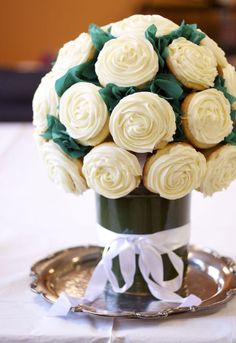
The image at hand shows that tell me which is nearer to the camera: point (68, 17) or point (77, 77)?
point (77, 77)

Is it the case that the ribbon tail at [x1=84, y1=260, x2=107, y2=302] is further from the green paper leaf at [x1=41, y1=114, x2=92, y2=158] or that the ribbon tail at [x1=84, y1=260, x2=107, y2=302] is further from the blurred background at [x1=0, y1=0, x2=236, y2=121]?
the blurred background at [x1=0, y1=0, x2=236, y2=121]

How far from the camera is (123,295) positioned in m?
0.96

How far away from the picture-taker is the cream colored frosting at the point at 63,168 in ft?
2.93

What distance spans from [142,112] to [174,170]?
0.31ft

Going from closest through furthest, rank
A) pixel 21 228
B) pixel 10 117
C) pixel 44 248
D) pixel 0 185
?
pixel 44 248, pixel 21 228, pixel 0 185, pixel 10 117

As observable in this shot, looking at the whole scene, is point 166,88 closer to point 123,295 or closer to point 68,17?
point 123,295

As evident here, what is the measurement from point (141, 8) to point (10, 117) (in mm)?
3614

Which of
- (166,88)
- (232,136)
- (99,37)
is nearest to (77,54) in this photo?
(99,37)

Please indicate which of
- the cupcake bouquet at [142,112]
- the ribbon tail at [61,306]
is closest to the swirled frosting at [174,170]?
the cupcake bouquet at [142,112]

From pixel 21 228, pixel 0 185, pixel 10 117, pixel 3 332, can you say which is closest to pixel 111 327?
pixel 3 332

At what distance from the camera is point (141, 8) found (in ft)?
18.9

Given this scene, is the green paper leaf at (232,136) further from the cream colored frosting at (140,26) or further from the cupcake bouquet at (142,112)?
the cream colored frosting at (140,26)

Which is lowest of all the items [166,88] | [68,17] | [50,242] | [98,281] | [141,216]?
[68,17]

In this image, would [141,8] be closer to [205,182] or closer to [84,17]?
[84,17]
